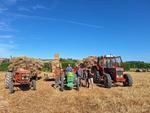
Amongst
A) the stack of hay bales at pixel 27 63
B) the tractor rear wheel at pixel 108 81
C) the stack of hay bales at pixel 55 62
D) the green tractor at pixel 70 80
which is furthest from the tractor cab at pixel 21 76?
the stack of hay bales at pixel 27 63

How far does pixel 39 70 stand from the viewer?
969 inches

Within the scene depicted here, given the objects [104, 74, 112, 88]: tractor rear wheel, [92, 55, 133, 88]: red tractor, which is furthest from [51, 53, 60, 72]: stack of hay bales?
[104, 74, 112, 88]: tractor rear wheel

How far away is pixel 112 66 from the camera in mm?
19391

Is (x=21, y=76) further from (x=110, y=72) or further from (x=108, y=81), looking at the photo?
(x=110, y=72)

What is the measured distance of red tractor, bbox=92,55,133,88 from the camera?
1828cm

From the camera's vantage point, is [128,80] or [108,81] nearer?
[108,81]

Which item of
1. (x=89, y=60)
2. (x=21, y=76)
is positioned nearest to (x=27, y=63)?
(x=21, y=76)

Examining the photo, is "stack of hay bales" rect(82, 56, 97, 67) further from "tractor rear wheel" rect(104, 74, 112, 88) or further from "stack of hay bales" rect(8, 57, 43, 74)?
"tractor rear wheel" rect(104, 74, 112, 88)

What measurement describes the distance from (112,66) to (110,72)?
54cm

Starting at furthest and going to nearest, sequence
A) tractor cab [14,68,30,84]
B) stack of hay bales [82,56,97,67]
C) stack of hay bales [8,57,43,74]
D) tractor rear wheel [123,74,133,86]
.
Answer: stack of hay bales [82,56,97,67] → stack of hay bales [8,57,43,74] → tractor rear wheel [123,74,133,86] → tractor cab [14,68,30,84]

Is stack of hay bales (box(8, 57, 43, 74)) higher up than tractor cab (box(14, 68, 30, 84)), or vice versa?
stack of hay bales (box(8, 57, 43, 74))

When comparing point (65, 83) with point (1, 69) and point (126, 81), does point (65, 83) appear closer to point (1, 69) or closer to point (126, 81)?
point (126, 81)

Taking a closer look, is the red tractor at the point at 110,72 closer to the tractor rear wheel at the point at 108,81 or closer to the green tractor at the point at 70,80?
the tractor rear wheel at the point at 108,81

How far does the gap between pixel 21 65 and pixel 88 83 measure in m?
8.21
